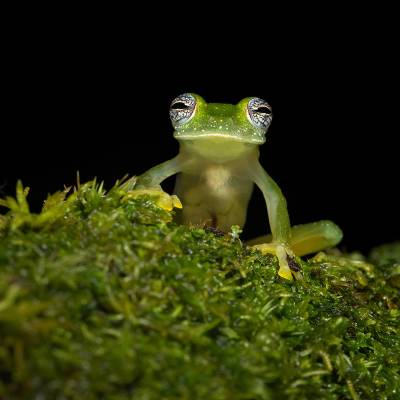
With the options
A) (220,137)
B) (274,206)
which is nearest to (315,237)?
(274,206)

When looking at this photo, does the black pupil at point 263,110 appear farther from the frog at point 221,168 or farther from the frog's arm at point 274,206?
the frog's arm at point 274,206

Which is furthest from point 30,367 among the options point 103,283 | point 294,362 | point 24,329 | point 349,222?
point 349,222

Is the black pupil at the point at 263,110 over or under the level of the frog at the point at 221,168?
over

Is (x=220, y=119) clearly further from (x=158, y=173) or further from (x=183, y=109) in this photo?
(x=158, y=173)

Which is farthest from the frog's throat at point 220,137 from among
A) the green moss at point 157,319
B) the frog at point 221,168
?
the green moss at point 157,319

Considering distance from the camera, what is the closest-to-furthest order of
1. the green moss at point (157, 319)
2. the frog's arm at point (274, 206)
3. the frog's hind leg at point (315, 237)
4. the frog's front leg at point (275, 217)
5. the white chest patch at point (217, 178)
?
the green moss at point (157, 319), the frog's front leg at point (275, 217), the frog's arm at point (274, 206), the white chest patch at point (217, 178), the frog's hind leg at point (315, 237)

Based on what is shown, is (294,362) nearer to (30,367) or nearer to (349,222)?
(30,367)

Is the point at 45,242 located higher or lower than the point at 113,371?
higher

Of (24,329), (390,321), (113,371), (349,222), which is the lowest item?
(349,222)
